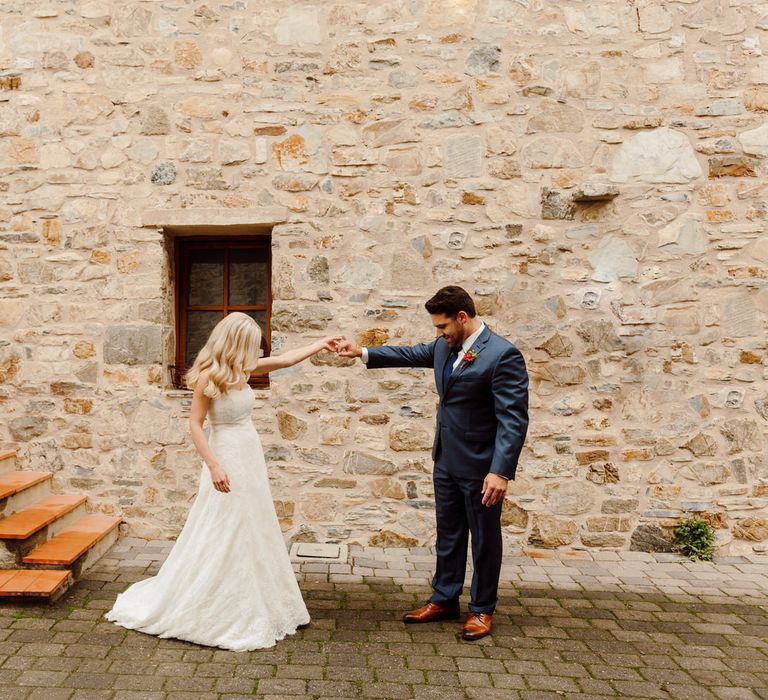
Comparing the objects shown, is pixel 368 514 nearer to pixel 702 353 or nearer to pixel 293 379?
pixel 293 379

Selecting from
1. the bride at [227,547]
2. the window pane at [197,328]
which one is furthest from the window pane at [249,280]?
the bride at [227,547]

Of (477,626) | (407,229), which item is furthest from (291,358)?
(477,626)

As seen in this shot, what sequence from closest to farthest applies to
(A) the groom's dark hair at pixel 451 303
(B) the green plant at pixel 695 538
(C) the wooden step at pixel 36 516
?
1. (A) the groom's dark hair at pixel 451 303
2. (C) the wooden step at pixel 36 516
3. (B) the green plant at pixel 695 538

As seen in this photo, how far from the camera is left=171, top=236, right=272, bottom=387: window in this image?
517cm

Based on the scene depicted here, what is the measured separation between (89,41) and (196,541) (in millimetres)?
3770

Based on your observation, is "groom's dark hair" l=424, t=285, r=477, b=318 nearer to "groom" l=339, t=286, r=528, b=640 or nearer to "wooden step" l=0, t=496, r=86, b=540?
"groom" l=339, t=286, r=528, b=640

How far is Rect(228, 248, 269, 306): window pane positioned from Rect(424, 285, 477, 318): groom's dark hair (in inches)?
82.5

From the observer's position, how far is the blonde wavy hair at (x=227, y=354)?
337cm

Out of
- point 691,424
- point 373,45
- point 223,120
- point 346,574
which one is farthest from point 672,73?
point 346,574

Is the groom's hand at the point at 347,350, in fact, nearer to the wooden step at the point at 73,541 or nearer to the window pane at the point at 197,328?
the window pane at the point at 197,328

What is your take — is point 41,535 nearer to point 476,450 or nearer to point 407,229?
point 476,450

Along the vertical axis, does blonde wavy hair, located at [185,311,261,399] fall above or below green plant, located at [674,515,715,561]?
above

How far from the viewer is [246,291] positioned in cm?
519

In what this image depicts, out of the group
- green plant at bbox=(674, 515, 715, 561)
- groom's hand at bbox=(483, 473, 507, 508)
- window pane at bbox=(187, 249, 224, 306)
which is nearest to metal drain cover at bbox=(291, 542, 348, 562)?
groom's hand at bbox=(483, 473, 507, 508)
